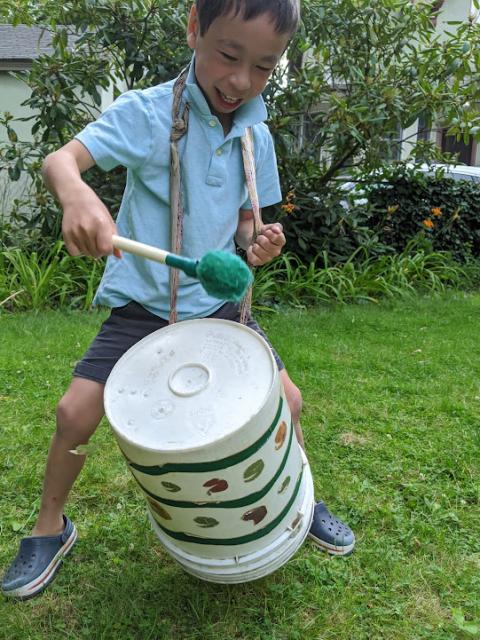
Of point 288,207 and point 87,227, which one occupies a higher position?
point 87,227

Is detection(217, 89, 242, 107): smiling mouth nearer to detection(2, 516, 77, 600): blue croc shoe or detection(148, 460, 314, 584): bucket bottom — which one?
detection(148, 460, 314, 584): bucket bottom

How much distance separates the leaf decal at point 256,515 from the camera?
1368 mm

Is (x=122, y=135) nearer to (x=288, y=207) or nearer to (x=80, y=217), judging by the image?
(x=80, y=217)

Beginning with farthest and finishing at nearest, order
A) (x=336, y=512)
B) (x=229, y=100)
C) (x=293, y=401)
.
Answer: (x=336, y=512), (x=293, y=401), (x=229, y=100)

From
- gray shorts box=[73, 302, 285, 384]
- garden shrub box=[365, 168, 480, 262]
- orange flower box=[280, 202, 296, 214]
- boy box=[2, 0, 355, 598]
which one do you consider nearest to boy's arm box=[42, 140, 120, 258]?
boy box=[2, 0, 355, 598]

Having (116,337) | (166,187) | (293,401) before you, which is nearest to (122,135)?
(166,187)

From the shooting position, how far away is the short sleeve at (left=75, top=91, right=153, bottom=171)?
56.1 inches

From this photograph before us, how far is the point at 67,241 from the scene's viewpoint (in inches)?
45.8

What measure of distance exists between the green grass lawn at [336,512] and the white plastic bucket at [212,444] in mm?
236

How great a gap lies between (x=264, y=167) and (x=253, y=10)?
548 mm

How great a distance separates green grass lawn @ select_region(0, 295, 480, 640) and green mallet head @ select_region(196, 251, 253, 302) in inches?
36.3

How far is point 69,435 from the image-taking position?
1.59 metres

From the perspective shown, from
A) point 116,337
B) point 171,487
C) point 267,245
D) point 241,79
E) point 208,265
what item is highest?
point 241,79

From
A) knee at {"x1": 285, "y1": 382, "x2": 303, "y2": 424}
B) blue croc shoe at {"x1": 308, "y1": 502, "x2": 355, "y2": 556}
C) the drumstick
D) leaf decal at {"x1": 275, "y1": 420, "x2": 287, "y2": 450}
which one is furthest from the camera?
blue croc shoe at {"x1": 308, "y1": 502, "x2": 355, "y2": 556}
